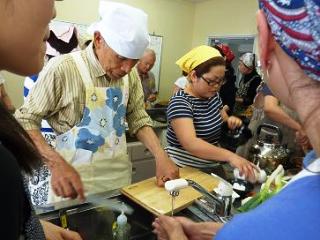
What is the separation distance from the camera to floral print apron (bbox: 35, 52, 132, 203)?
46.7 inches

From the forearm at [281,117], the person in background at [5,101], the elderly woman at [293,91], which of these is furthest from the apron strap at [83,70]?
the forearm at [281,117]

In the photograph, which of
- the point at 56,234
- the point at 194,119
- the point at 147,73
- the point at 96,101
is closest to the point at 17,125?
the point at 56,234

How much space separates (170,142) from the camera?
4.97 ft

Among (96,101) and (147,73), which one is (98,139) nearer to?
(96,101)

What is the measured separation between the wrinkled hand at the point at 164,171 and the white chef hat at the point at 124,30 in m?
0.44

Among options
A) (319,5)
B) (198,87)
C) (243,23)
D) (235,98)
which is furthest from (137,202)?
(243,23)

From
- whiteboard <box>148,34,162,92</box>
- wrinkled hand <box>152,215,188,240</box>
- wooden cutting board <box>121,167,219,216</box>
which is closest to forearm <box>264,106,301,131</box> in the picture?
wooden cutting board <box>121,167,219,216</box>

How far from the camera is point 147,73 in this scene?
336 cm

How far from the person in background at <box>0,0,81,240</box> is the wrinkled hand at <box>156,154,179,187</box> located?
2.12 ft

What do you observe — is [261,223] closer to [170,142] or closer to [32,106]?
[32,106]

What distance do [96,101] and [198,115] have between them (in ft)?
1.65

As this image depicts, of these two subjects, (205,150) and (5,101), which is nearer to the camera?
(5,101)

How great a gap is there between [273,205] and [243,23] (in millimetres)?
3618

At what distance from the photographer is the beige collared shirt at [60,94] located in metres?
1.09
